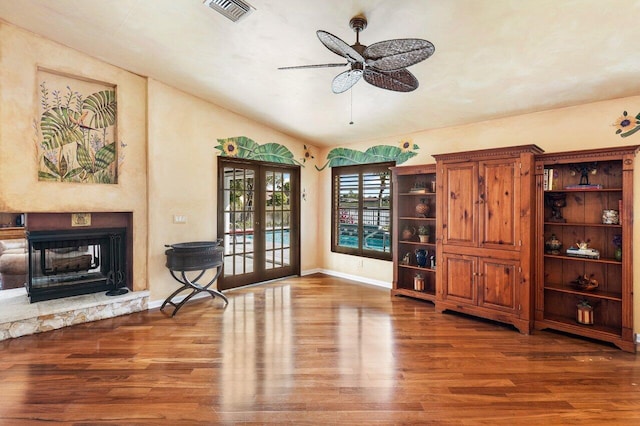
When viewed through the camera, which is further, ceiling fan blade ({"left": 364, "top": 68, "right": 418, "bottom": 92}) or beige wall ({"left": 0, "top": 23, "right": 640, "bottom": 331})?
beige wall ({"left": 0, "top": 23, "right": 640, "bottom": 331})

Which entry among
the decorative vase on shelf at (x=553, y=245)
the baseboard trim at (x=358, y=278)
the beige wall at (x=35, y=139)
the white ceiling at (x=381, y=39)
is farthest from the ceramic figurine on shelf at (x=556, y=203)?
the beige wall at (x=35, y=139)

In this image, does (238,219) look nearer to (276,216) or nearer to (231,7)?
(276,216)

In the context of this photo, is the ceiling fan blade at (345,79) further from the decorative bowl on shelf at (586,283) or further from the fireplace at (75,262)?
the fireplace at (75,262)

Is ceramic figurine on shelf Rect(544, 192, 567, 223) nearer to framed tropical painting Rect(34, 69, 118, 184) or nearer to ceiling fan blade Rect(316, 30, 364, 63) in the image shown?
ceiling fan blade Rect(316, 30, 364, 63)

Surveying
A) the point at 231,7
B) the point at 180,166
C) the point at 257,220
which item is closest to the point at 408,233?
the point at 257,220

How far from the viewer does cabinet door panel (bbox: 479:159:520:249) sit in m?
3.57

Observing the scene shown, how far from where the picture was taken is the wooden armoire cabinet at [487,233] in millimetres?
3516

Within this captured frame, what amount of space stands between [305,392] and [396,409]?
650mm

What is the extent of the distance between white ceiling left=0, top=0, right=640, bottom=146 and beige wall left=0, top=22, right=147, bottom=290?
179mm

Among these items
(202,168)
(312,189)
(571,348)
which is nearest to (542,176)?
(571,348)

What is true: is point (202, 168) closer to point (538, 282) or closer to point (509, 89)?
point (509, 89)

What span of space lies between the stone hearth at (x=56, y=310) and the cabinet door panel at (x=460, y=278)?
12.7 ft

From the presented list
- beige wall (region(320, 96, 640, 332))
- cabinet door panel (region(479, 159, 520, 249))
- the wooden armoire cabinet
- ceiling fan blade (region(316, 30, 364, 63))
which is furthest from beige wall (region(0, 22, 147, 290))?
cabinet door panel (region(479, 159, 520, 249))

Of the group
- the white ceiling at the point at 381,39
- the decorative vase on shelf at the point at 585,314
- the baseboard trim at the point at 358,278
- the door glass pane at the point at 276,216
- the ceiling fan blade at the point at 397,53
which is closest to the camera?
the ceiling fan blade at the point at 397,53
